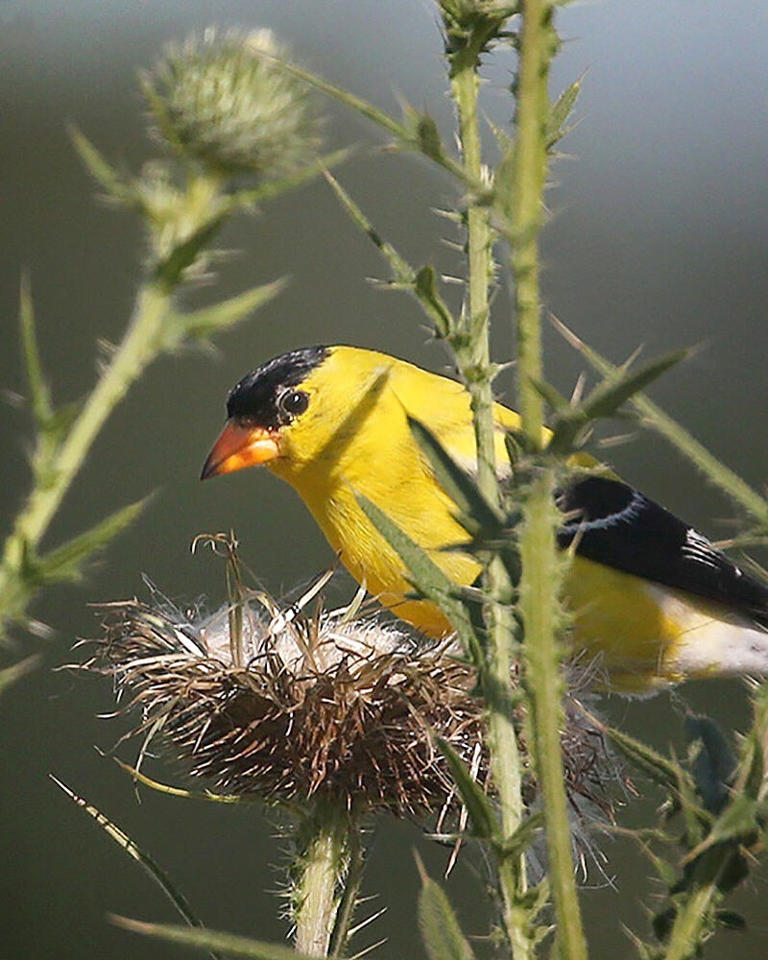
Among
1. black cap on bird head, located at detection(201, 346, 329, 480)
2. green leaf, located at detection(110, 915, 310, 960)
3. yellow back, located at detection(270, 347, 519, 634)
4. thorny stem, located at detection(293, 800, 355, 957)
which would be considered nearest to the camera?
green leaf, located at detection(110, 915, 310, 960)

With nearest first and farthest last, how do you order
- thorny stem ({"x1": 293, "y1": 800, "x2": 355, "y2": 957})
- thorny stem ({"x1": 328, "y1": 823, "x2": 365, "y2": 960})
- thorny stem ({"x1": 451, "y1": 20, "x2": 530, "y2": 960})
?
1. thorny stem ({"x1": 451, "y1": 20, "x2": 530, "y2": 960})
2. thorny stem ({"x1": 328, "y1": 823, "x2": 365, "y2": 960})
3. thorny stem ({"x1": 293, "y1": 800, "x2": 355, "y2": 957})

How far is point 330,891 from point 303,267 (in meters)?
3.92

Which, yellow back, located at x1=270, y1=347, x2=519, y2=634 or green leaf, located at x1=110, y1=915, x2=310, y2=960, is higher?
green leaf, located at x1=110, y1=915, x2=310, y2=960

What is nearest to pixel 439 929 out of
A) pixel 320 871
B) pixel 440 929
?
pixel 440 929

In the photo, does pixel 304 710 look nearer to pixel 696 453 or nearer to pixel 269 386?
pixel 696 453

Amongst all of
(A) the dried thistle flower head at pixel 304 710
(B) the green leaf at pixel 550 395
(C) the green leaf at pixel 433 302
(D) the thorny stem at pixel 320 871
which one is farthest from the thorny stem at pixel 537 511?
(A) the dried thistle flower head at pixel 304 710

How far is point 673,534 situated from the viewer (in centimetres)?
201

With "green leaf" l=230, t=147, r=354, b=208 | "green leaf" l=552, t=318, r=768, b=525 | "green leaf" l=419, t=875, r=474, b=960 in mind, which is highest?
"green leaf" l=230, t=147, r=354, b=208

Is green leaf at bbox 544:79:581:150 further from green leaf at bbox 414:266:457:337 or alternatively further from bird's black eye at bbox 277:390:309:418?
bird's black eye at bbox 277:390:309:418

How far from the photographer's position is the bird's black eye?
1.91 metres

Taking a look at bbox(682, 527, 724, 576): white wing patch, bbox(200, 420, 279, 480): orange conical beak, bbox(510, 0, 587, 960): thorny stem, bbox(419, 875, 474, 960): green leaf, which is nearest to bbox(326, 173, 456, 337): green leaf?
bbox(510, 0, 587, 960): thorny stem

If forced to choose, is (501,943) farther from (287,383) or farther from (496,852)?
(287,383)

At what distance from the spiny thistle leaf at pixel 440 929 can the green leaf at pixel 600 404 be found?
0.17 metres

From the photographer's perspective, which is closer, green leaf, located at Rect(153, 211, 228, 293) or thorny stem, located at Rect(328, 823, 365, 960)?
green leaf, located at Rect(153, 211, 228, 293)
